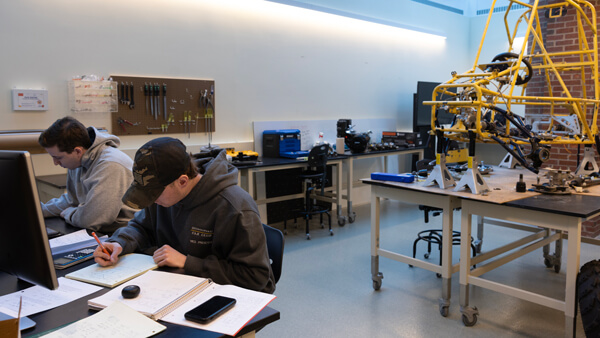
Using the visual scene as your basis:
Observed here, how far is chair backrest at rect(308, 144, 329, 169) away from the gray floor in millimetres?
794

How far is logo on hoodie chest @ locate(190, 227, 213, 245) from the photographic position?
1.67 meters

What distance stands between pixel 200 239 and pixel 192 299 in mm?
339

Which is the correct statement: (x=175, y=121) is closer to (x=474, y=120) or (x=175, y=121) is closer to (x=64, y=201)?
(x=64, y=201)

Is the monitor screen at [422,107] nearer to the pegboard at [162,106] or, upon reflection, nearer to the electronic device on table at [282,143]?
the electronic device on table at [282,143]

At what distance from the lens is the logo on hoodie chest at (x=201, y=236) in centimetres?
167

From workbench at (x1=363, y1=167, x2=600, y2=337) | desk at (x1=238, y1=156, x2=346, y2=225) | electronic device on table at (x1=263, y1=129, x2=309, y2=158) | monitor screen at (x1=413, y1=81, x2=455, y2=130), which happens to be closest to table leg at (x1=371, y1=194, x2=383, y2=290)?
workbench at (x1=363, y1=167, x2=600, y2=337)

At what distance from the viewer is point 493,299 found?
10.7ft

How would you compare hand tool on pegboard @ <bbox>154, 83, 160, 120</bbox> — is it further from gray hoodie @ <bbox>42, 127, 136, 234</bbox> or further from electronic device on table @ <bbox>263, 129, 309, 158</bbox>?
gray hoodie @ <bbox>42, 127, 136, 234</bbox>

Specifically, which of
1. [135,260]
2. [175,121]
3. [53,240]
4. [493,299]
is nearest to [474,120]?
[493,299]

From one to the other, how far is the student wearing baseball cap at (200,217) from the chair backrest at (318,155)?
9.71 feet

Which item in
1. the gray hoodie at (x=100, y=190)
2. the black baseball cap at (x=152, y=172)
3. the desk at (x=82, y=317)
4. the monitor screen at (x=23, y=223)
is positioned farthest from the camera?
the gray hoodie at (x=100, y=190)

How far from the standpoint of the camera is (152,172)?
151 centimetres

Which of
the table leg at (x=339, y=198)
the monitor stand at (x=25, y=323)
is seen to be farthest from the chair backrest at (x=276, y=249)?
the table leg at (x=339, y=198)

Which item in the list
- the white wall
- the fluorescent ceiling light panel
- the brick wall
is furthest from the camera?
the fluorescent ceiling light panel
